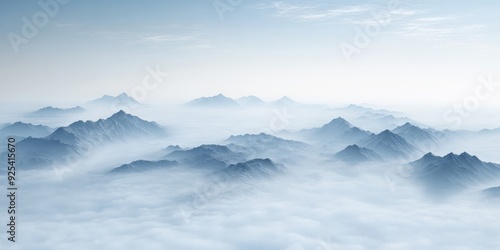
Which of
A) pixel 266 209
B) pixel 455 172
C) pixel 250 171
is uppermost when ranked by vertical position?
pixel 250 171

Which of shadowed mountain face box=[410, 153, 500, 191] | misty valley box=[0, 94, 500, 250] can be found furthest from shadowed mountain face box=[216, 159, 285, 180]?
shadowed mountain face box=[410, 153, 500, 191]

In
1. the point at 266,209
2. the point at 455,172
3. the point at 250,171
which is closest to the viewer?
the point at 266,209

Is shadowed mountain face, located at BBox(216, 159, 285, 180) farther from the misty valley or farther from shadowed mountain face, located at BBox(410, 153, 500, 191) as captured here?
shadowed mountain face, located at BBox(410, 153, 500, 191)

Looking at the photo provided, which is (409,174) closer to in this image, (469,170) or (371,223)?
(469,170)

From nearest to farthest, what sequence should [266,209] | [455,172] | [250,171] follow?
[266,209]
[455,172]
[250,171]

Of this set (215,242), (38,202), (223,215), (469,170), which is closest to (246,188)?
(223,215)

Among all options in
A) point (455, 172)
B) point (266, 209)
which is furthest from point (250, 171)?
point (455, 172)

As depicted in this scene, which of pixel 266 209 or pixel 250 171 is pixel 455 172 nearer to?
pixel 266 209
